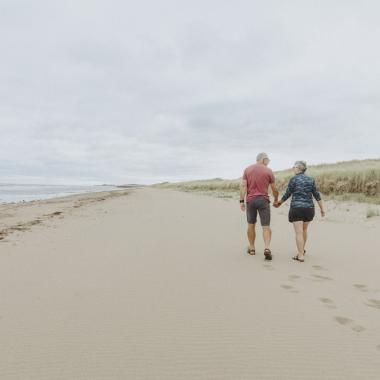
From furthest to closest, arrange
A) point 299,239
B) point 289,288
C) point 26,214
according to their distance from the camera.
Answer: point 26,214, point 299,239, point 289,288

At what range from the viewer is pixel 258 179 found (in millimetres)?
6820

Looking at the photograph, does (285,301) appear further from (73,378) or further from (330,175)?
(330,175)

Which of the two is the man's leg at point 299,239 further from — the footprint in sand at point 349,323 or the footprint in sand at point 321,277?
the footprint in sand at point 349,323

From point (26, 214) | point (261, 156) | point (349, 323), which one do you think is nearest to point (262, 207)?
point (261, 156)

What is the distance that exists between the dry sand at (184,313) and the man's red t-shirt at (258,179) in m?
1.24

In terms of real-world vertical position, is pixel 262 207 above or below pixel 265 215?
above

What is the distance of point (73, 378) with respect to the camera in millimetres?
2430

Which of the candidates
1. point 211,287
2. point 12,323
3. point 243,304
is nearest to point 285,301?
point 243,304

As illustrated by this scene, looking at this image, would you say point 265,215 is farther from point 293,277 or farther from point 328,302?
point 328,302

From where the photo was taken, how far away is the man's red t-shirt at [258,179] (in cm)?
682

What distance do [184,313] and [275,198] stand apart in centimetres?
382

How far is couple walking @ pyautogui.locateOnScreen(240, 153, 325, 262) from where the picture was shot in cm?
655

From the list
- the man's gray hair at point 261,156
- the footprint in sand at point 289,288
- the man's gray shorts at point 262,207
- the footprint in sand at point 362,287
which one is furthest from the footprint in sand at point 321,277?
the man's gray hair at point 261,156

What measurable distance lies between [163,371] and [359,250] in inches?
243
